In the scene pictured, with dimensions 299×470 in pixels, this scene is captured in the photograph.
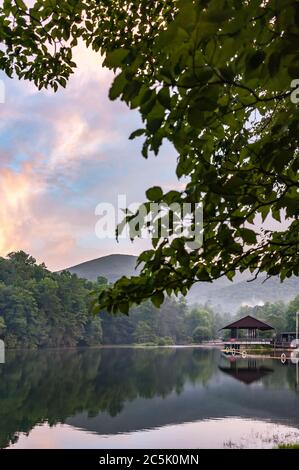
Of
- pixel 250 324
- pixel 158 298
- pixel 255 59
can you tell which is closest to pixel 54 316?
pixel 250 324

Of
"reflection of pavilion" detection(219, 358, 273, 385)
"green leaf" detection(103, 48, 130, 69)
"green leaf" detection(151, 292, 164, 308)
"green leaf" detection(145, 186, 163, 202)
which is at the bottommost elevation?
"reflection of pavilion" detection(219, 358, 273, 385)

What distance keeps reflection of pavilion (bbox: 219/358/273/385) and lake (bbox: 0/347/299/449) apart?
10cm

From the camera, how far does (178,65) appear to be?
4.54 ft

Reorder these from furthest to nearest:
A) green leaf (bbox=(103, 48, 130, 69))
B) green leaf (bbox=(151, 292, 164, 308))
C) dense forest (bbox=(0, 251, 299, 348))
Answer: dense forest (bbox=(0, 251, 299, 348)) < green leaf (bbox=(151, 292, 164, 308)) < green leaf (bbox=(103, 48, 130, 69))

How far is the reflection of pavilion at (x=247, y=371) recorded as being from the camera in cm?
3186

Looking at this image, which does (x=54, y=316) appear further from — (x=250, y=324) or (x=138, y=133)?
(x=138, y=133)

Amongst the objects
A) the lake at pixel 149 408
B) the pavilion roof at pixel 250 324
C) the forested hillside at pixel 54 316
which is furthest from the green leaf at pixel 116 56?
the forested hillside at pixel 54 316

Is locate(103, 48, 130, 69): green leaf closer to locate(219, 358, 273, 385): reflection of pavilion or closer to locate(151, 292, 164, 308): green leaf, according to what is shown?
locate(151, 292, 164, 308): green leaf

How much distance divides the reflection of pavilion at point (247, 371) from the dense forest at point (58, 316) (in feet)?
78.1

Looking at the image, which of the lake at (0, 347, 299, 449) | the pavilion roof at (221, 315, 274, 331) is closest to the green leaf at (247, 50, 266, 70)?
the lake at (0, 347, 299, 449)

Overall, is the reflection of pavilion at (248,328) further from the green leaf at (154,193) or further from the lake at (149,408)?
the green leaf at (154,193)

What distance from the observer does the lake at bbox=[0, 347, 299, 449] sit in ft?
55.1
